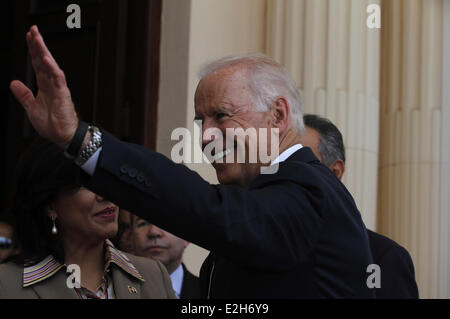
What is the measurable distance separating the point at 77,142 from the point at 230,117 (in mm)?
584

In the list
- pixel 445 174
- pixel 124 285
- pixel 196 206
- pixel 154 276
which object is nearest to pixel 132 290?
pixel 124 285

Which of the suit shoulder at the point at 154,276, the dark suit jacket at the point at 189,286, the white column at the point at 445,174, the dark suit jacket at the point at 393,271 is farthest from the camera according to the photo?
the white column at the point at 445,174

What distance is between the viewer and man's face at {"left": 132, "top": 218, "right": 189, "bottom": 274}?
4.68 m

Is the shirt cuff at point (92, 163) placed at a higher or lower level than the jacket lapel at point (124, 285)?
higher

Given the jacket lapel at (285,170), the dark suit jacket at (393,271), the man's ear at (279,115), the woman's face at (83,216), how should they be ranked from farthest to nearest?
the woman's face at (83,216)
the dark suit jacket at (393,271)
the man's ear at (279,115)
the jacket lapel at (285,170)

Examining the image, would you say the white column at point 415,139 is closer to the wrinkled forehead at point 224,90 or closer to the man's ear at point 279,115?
the man's ear at point 279,115

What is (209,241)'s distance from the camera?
1978 mm

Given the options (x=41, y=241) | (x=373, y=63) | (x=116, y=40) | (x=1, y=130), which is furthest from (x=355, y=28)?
(x=1, y=130)

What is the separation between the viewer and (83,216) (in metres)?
3.26

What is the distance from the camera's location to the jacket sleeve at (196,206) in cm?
195

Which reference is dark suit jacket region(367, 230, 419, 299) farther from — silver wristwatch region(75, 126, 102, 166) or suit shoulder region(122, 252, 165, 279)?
silver wristwatch region(75, 126, 102, 166)

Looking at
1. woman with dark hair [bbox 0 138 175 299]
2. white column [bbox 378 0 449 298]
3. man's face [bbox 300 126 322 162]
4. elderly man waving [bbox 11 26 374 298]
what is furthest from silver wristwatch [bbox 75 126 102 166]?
white column [bbox 378 0 449 298]

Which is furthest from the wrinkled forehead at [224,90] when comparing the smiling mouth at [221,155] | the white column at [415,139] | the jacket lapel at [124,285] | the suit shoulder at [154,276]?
the white column at [415,139]

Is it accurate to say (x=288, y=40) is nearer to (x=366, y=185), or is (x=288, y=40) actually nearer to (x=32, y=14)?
(x=366, y=185)
